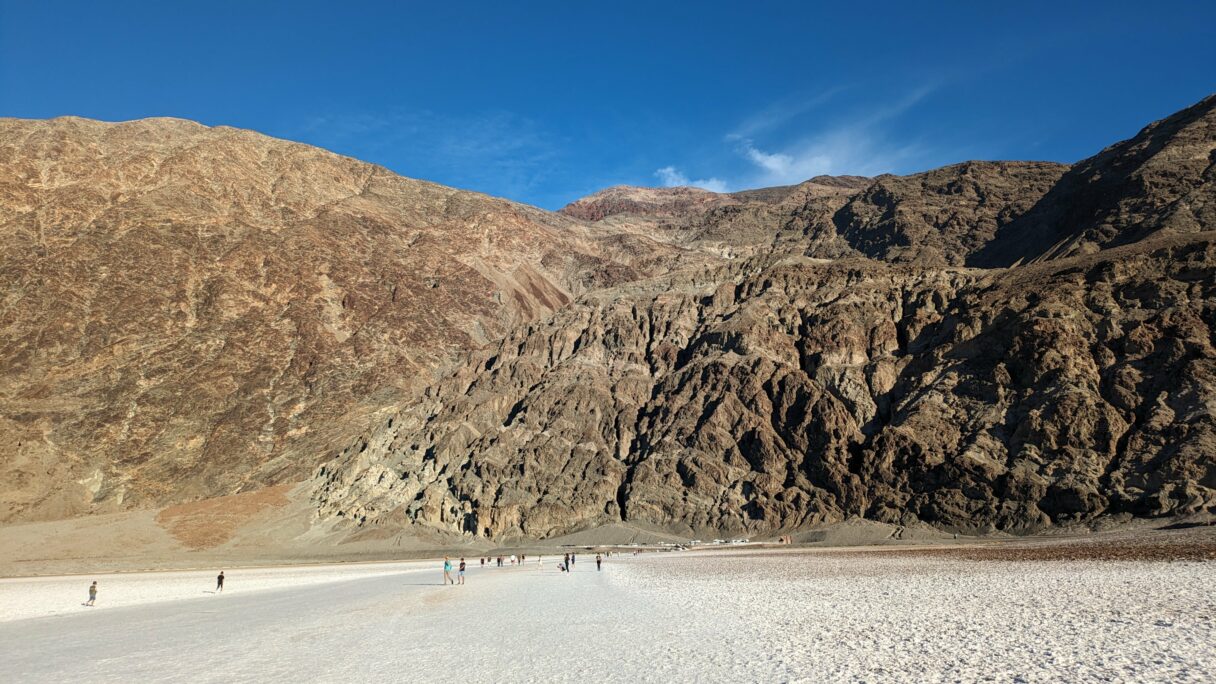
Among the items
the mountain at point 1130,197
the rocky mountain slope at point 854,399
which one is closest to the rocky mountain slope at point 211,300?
the rocky mountain slope at point 854,399

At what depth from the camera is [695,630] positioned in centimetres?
1761

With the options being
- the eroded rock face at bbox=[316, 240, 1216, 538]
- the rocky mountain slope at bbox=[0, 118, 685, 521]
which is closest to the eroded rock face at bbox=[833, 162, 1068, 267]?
the rocky mountain slope at bbox=[0, 118, 685, 521]

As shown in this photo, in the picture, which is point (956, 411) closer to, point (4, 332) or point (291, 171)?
point (4, 332)

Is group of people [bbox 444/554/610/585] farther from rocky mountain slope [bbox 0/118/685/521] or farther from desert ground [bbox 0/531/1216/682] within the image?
rocky mountain slope [bbox 0/118/685/521]

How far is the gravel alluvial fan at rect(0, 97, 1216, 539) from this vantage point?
6900 cm

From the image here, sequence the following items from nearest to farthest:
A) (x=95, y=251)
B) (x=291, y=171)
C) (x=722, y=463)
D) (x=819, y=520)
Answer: (x=819, y=520), (x=722, y=463), (x=95, y=251), (x=291, y=171)

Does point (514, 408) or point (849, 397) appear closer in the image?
point (849, 397)

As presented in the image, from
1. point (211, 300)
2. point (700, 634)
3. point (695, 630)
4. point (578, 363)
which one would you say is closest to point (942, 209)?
point (578, 363)

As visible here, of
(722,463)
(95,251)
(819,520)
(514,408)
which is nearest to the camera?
(819,520)

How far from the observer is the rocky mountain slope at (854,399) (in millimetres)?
64875

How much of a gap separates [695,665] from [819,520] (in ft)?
216

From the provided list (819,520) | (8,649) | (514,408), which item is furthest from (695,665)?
(514,408)

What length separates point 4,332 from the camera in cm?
10531

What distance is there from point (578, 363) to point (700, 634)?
284 feet
